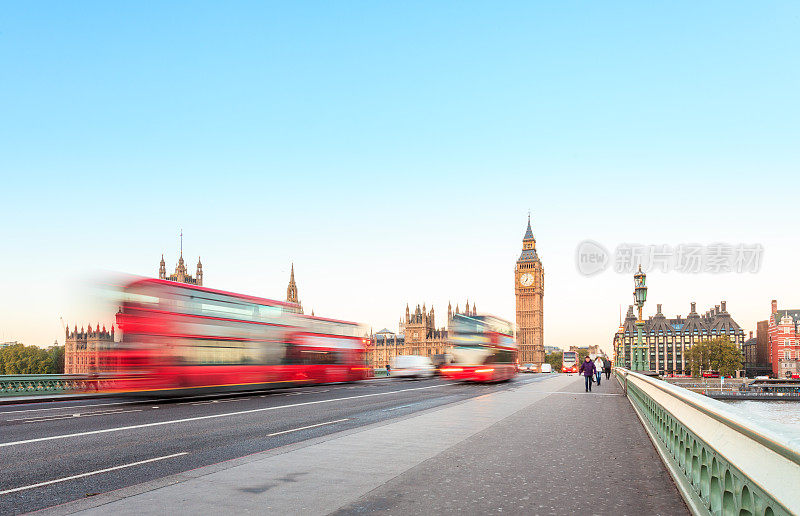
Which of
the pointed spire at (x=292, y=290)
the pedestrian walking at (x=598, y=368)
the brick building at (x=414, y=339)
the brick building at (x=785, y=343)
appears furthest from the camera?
the brick building at (x=414, y=339)

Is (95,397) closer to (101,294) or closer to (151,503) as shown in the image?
(101,294)

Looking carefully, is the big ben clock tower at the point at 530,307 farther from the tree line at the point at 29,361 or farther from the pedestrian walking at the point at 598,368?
the pedestrian walking at the point at 598,368

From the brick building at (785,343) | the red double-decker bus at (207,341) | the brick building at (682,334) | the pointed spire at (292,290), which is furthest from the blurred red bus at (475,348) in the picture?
the brick building at (682,334)

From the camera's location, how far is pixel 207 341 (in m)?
20.9

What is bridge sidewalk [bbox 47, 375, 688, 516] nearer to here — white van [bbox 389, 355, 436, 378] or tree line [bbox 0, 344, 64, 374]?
white van [bbox 389, 355, 436, 378]

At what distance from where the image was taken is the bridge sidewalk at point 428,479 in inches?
229

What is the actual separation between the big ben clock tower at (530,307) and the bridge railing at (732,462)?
163m

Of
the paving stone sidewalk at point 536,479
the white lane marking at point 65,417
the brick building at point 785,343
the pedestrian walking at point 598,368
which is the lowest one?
the brick building at point 785,343

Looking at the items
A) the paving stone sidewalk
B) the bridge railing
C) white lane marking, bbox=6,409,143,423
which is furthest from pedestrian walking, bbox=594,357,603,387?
the bridge railing

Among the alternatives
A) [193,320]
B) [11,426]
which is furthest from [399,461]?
[193,320]

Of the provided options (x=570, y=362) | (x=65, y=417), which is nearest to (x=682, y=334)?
(x=570, y=362)

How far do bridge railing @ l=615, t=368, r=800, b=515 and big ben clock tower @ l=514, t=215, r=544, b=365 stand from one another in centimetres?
16318

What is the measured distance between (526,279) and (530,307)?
9.24 metres

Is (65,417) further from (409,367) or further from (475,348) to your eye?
(409,367)
